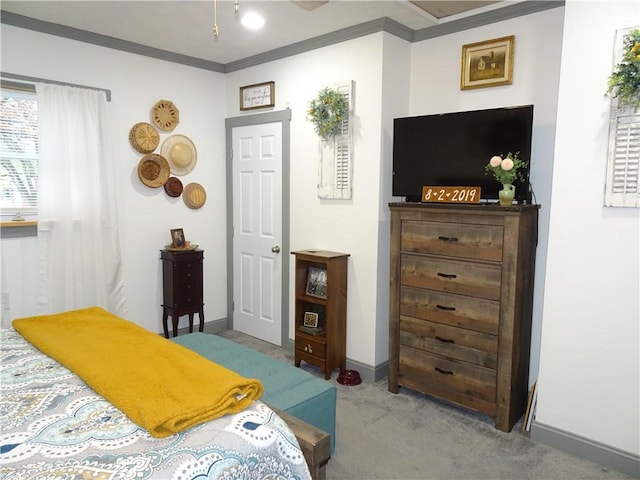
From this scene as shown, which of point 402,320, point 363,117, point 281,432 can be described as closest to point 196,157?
point 363,117

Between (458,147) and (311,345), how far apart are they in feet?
5.95

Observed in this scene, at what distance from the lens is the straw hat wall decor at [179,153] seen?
402 cm

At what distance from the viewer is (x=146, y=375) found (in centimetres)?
163

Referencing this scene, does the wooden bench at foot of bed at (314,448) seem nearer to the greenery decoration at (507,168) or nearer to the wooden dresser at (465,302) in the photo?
the wooden dresser at (465,302)

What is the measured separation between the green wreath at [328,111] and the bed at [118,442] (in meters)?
2.38

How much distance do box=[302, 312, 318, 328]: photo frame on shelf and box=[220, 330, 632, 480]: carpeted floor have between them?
26.0 inches

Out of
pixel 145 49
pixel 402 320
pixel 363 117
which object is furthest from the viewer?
pixel 145 49

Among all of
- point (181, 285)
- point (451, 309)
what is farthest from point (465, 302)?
point (181, 285)

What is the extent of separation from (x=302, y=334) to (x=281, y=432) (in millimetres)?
2132

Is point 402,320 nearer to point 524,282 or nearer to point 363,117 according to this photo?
point 524,282

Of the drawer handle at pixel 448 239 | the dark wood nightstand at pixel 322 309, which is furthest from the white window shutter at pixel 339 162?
the drawer handle at pixel 448 239

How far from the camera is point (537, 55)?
2.85m

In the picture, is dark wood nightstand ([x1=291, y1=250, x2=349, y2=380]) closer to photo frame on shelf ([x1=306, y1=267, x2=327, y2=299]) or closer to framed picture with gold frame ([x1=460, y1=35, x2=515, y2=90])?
photo frame on shelf ([x1=306, y1=267, x2=327, y2=299])

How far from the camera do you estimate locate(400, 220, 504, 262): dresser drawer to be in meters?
2.65
